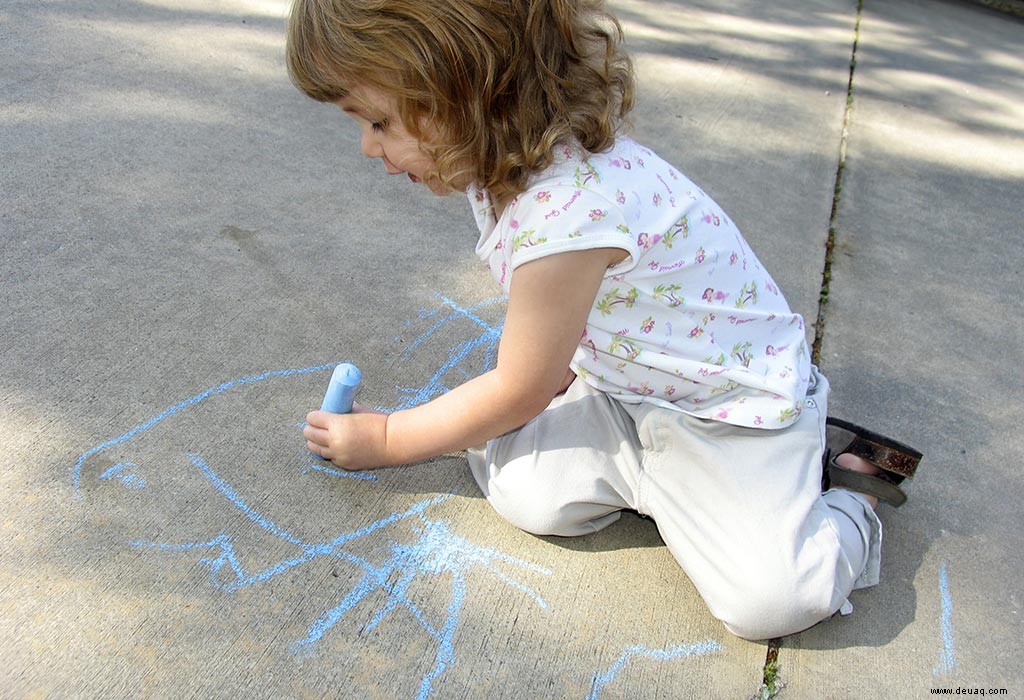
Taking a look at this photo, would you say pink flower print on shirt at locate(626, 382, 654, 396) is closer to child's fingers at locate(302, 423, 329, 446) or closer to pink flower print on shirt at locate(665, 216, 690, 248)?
pink flower print on shirt at locate(665, 216, 690, 248)

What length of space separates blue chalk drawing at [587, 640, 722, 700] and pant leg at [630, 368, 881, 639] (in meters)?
0.06

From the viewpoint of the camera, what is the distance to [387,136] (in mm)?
A: 1417

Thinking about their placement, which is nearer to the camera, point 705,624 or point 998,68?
point 705,624

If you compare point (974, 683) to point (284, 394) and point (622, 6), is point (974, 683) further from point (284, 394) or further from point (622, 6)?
point (622, 6)

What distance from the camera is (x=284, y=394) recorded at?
180 centimetres

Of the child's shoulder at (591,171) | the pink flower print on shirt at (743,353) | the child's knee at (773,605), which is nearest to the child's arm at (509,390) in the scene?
the child's shoulder at (591,171)

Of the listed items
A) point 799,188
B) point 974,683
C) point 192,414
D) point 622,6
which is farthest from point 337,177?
point 622,6

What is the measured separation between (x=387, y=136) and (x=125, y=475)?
28.9 inches

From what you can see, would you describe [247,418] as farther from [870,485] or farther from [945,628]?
[945,628]

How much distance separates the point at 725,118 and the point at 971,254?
3.50 feet

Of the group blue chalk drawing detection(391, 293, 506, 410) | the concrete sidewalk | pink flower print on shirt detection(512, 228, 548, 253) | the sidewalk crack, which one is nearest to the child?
pink flower print on shirt detection(512, 228, 548, 253)

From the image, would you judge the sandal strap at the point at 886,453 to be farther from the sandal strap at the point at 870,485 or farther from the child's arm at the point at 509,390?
the child's arm at the point at 509,390

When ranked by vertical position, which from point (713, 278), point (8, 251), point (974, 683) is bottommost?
point (974, 683)

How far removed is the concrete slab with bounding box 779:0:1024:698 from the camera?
5.05 feet
